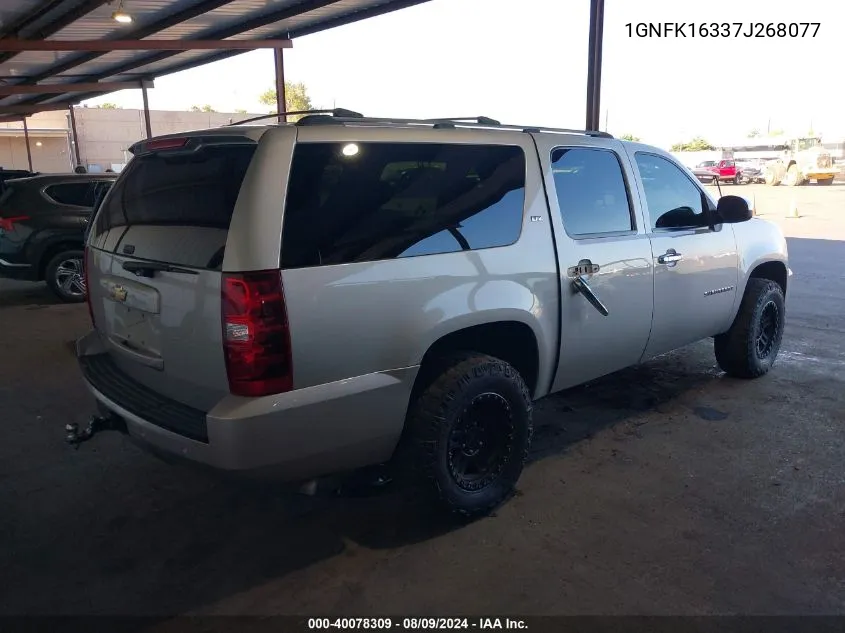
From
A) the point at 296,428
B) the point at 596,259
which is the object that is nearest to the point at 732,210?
the point at 596,259

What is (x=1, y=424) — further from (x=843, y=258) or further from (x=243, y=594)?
(x=843, y=258)

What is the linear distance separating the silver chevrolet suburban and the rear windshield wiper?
0.02 metres

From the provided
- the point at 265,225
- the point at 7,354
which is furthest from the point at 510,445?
the point at 7,354

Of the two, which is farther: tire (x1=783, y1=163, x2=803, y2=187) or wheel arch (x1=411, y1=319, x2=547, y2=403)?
tire (x1=783, y1=163, x2=803, y2=187)

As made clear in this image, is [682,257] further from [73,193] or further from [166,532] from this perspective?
[73,193]

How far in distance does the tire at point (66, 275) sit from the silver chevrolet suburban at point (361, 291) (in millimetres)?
6080

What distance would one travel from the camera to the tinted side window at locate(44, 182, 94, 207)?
29.0 ft

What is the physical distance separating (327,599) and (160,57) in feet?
56.4

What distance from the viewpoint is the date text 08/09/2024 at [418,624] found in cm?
255

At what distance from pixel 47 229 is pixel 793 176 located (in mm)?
36259

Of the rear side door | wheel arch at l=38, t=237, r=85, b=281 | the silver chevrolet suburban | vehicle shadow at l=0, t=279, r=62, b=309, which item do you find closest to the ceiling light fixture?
wheel arch at l=38, t=237, r=85, b=281

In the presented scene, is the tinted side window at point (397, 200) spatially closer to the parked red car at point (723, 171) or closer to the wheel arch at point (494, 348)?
the wheel arch at point (494, 348)

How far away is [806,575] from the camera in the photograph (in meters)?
2.81

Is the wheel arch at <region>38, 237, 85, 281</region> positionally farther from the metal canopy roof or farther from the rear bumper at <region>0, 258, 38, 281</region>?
the metal canopy roof
